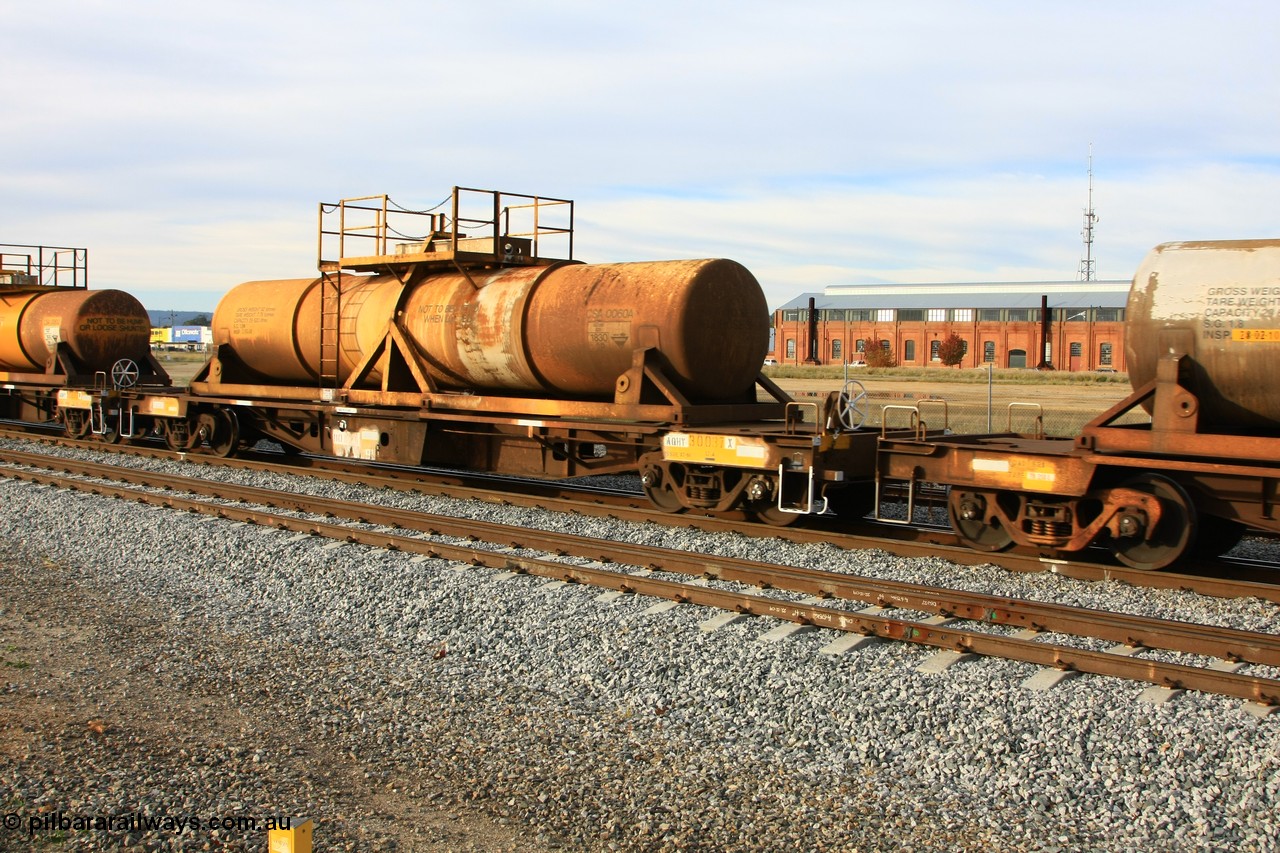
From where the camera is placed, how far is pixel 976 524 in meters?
10.5

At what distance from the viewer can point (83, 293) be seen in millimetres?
22484

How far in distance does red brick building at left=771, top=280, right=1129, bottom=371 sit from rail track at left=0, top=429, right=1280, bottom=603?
2548 inches

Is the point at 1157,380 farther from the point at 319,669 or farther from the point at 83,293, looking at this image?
the point at 83,293

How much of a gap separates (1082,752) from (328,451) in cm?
1330

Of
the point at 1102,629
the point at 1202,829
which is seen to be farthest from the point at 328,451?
the point at 1202,829

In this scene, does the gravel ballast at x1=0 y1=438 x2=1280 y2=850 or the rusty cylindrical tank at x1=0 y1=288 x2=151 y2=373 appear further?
the rusty cylindrical tank at x1=0 y1=288 x2=151 y2=373

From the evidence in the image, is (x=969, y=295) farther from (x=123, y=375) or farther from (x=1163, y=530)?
(x=1163, y=530)

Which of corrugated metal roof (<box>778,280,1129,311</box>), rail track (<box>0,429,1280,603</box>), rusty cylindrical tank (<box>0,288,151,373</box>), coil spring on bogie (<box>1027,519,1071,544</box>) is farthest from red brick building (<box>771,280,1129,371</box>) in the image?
coil spring on bogie (<box>1027,519,1071,544</box>)

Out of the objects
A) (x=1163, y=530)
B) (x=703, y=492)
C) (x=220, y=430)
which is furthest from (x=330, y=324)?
(x=1163, y=530)

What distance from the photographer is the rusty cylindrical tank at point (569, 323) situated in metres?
12.5

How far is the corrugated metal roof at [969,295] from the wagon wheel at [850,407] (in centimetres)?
6928

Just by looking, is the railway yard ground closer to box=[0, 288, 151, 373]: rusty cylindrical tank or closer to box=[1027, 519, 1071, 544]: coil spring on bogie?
box=[1027, 519, 1071, 544]: coil spring on bogie

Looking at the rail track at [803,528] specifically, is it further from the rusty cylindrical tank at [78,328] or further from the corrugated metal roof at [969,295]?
the corrugated metal roof at [969,295]

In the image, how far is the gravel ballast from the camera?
4973 millimetres
